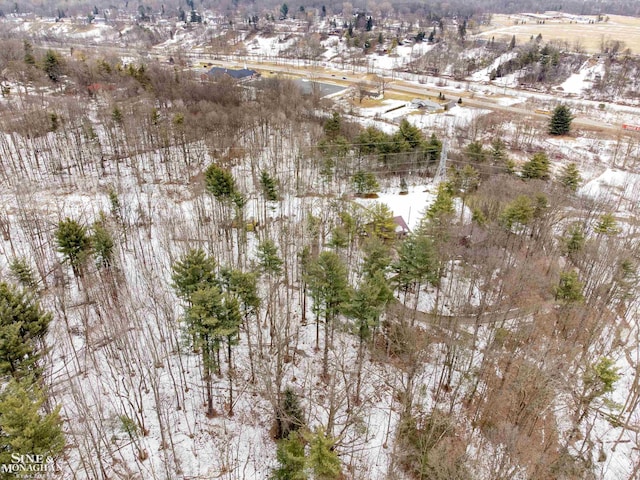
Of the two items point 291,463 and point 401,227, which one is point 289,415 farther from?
point 401,227

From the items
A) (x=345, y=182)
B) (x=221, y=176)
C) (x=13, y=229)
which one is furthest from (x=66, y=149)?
(x=345, y=182)

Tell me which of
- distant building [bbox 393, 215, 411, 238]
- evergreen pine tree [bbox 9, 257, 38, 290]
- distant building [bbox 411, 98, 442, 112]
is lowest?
distant building [bbox 393, 215, 411, 238]

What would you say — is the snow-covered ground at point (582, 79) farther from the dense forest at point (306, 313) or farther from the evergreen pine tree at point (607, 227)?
the evergreen pine tree at point (607, 227)

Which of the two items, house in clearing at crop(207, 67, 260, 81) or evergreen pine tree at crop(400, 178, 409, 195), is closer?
evergreen pine tree at crop(400, 178, 409, 195)

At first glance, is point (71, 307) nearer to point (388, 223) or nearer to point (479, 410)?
point (388, 223)

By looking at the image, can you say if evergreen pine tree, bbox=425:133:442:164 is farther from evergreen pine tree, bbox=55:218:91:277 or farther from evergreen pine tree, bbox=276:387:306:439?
evergreen pine tree, bbox=55:218:91:277

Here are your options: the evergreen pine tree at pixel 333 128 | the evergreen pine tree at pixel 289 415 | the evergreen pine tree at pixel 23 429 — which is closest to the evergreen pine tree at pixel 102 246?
the evergreen pine tree at pixel 23 429

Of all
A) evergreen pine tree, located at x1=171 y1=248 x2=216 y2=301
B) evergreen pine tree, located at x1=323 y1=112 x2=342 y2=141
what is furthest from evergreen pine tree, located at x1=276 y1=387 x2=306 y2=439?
evergreen pine tree, located at x1=323 y1=112 x2=342 y2=141
